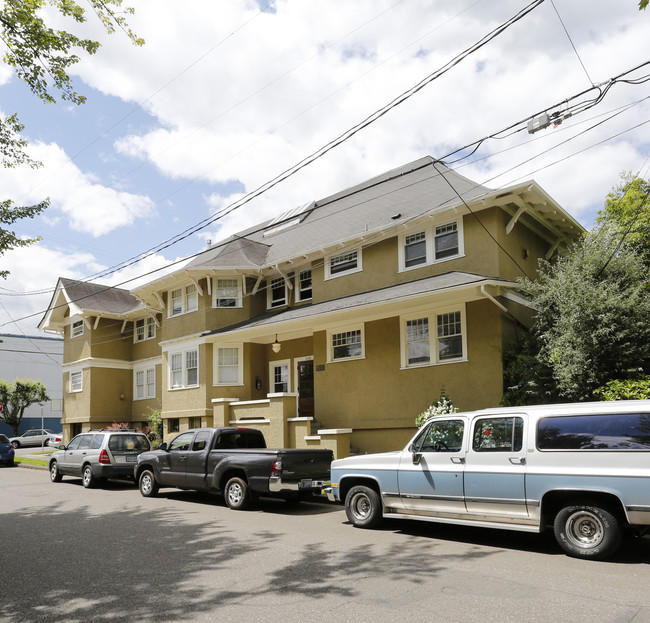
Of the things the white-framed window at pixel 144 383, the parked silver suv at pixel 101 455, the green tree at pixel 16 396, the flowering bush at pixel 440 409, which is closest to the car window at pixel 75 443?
the parked silver suv at pixel 101 455

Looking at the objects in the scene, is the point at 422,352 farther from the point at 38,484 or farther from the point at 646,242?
the point at 38,484

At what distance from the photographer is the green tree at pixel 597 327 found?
1263 cm

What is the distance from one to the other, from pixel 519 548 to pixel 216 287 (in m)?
16.7

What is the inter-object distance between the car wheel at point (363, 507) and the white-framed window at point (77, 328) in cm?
2513

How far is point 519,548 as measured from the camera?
814 centimetres

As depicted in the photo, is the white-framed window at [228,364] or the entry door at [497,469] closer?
the entry door at [497,469]

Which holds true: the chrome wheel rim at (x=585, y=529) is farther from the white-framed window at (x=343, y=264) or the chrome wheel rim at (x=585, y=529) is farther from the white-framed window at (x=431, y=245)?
the white-framed window at (x=343, y=264)

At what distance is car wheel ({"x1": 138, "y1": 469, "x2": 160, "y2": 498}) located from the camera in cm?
1433

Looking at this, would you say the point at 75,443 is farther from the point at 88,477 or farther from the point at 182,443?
the point at 182,443

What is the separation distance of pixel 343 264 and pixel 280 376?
5391 mm

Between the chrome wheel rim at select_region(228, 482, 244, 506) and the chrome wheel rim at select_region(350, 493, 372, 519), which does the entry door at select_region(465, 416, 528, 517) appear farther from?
the chrome wheel rim at select_region(228, 482, 244, 506)

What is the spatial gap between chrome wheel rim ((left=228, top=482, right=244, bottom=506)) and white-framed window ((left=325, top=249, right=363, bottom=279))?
28.2 feet

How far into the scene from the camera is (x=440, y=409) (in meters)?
14.8

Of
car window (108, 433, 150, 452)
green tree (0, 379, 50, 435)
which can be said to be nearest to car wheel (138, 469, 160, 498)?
car window (108, 433, 150, 452)
